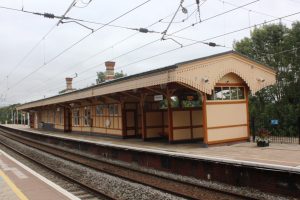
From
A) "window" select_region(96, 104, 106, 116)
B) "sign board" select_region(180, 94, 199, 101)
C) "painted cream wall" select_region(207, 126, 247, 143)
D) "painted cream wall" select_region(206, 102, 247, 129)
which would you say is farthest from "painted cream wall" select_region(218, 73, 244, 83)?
"window" select_region(96, 104, 106, 116)

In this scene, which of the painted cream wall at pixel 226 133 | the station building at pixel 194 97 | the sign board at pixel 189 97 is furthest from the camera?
the sign board at pixel 189 97

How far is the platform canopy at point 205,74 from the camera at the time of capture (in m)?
13.8

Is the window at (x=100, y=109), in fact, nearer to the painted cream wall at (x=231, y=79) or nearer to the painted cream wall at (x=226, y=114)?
the painted cream wall at (x=231, y=79)

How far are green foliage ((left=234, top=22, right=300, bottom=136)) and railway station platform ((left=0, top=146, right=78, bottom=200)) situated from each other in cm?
2202

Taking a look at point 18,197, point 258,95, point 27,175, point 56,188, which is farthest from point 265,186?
point 258,95

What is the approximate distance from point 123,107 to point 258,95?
1906 cm

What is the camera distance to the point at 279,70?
33.0 meters

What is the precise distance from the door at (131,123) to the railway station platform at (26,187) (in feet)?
30.9

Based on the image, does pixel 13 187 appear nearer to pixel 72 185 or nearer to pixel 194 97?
pixel 72 185

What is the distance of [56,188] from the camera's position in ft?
29.7

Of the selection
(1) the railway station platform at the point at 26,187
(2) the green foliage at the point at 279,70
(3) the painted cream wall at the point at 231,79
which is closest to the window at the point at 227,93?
(3) the painted cream wall at the point at 231,79

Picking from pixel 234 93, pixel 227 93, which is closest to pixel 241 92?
pixel 234 93

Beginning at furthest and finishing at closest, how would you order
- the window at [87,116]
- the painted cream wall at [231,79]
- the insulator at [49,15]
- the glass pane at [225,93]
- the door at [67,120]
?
the door at [67,120], the window at [87,116], the glass pane at [225,93], the painted cream wall at [231,79], the insulator at [49,15]

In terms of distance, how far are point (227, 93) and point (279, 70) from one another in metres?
19.2
